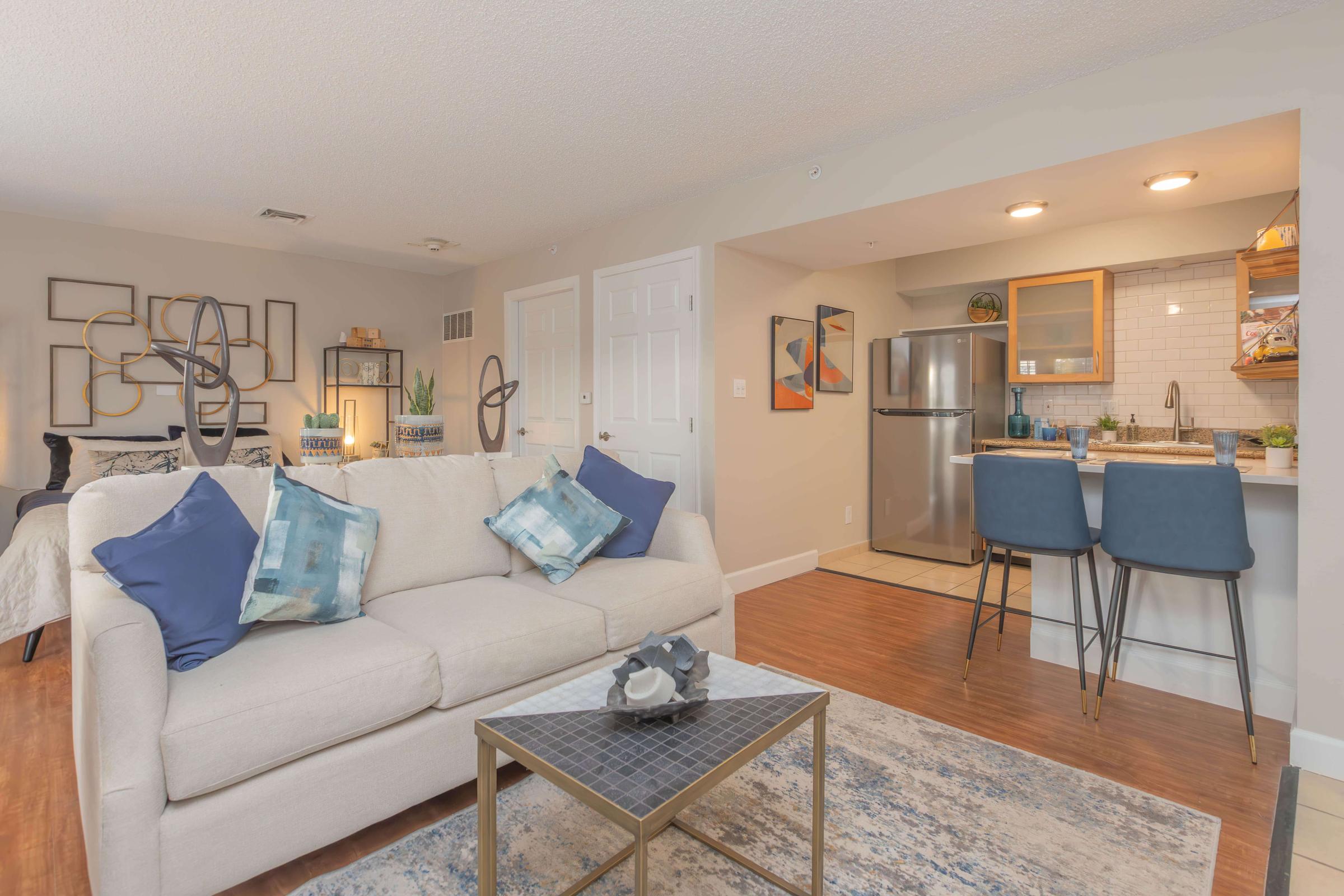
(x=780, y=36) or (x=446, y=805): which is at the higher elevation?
(x=780, y=36)

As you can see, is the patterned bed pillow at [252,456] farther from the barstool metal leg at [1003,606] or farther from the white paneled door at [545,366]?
the barstool metal leg at [1003,606]

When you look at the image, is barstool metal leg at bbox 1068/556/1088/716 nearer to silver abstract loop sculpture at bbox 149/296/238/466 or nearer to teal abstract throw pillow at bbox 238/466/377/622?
teal abstract throw pillow at bbox 238/466/377/622

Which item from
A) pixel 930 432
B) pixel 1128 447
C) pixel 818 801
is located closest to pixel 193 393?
pixel 818 801

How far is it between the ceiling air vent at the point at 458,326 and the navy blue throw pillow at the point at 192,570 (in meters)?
4.45

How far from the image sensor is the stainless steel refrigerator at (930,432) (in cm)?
488

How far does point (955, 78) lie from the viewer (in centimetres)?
273

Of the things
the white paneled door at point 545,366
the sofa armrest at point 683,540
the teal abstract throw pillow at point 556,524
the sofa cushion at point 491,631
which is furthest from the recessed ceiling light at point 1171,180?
the white paneled door at point 545,366

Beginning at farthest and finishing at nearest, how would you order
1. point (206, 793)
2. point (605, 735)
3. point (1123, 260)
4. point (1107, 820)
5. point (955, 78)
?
1. point (1123, 260)
2. point (955, 78)
3. point (1107, 820)
4. point (206, 793)
5. point (605, 735)

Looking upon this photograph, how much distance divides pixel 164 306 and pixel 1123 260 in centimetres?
661

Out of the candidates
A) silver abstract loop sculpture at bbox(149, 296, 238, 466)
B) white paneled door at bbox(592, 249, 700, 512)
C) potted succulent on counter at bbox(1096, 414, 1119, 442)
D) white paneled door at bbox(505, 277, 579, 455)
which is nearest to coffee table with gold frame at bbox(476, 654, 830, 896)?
silver abstract loop sculpture at bbox(149, 296, 238, 466)

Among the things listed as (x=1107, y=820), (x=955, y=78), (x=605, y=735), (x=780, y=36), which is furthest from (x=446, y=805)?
(x=955, y=78)

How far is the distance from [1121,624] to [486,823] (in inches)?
95.8

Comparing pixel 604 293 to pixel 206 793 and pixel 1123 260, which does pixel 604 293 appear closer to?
pixel 1123 260

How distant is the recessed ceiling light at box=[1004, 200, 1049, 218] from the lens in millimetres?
3281
